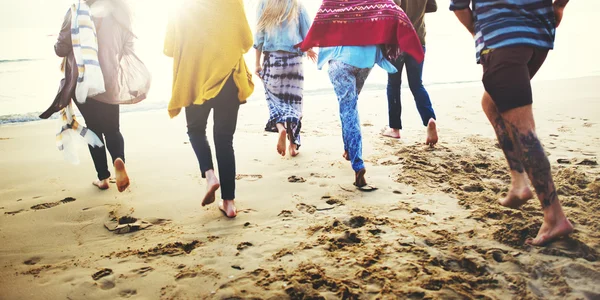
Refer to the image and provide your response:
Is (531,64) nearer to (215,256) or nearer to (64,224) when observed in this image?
(215,256)

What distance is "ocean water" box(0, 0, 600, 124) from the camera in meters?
8.47

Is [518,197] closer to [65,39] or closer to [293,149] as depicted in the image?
[293,149]

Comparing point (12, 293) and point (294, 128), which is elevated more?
point (294, 128)

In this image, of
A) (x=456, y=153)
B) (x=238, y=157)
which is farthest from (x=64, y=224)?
(x=456, y=153)

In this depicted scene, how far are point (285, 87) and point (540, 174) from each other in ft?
8.32

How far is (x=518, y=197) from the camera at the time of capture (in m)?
2.14

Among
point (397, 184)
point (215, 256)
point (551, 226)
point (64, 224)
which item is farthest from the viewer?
point (397, 184)

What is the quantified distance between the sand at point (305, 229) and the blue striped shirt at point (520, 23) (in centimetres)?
96

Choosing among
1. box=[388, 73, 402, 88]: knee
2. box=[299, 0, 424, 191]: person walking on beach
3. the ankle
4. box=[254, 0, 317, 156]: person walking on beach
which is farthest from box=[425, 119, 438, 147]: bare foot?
the ankle

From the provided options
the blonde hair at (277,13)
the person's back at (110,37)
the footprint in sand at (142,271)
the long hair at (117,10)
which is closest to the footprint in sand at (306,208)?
the footprint in sand at (142,271)

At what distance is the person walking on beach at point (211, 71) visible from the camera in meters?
2.53

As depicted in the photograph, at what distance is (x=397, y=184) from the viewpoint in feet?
9.96

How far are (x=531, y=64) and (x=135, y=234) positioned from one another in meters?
2.36

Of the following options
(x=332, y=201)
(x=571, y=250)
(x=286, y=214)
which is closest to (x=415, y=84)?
(x=332, y=201)
